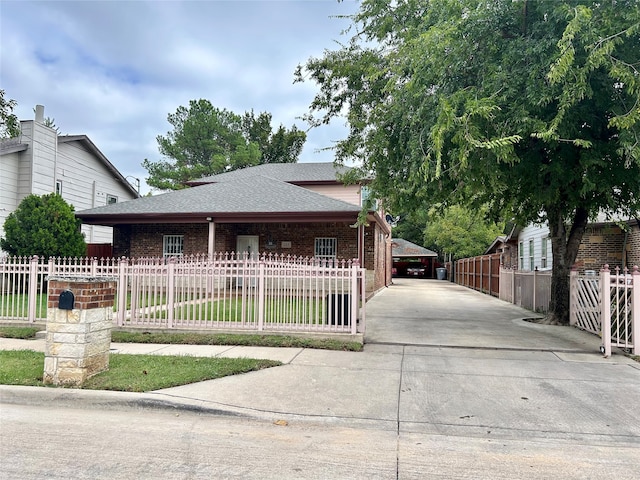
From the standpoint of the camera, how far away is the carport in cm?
4716

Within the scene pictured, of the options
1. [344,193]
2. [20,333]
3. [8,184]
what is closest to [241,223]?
[344,193]

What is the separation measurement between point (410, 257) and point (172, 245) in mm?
35159

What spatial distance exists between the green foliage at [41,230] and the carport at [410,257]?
1414 inches

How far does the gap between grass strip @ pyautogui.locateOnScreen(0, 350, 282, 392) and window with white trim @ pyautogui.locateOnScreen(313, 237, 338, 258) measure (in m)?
10.4

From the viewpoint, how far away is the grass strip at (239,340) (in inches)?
318

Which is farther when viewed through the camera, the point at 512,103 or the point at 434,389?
the point at 512,103

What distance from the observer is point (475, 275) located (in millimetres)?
27609

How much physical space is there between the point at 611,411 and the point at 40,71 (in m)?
17.7

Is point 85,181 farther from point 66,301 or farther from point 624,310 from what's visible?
point 624,310

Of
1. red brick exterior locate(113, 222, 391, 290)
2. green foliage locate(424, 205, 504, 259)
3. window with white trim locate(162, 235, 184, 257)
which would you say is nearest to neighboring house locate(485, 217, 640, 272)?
red brick exterior locate(113, 222, 391, 290)

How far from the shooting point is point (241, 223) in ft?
57.7

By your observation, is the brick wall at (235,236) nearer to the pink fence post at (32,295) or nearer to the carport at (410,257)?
the pink fence post at (32,295)

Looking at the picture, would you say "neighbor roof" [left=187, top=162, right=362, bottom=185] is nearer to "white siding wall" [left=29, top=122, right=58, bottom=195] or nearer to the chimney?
"white siding wall" [left=29, top=122, right=58, bottom=195]

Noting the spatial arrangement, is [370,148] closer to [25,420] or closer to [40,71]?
[25,420]
